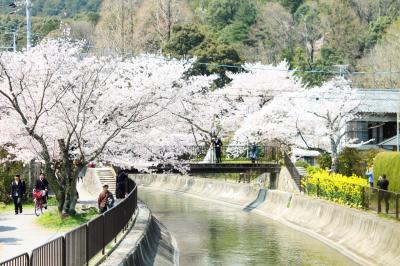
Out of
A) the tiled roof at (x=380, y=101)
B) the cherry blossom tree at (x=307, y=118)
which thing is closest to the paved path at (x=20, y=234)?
the cherry blossom tree at (x=307, y=118)

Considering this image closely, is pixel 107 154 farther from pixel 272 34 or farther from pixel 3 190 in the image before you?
pixel 272 34

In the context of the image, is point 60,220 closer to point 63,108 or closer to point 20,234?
point 20,234

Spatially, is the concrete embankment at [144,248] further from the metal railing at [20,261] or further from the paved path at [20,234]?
the metal railing at [20,261]

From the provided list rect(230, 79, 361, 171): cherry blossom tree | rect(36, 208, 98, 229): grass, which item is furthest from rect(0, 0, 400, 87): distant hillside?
rect(36, 208, 98, 229): grass

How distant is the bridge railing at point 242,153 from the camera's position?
197ft

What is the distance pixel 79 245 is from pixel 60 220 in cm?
1423

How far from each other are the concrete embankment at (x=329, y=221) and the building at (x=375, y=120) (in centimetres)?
1298

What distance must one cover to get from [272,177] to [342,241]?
26.5 m

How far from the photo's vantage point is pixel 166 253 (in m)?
29.6

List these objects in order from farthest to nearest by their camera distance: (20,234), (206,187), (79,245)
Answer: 1. (206,187)
2. (20,234)
3. (79,245)

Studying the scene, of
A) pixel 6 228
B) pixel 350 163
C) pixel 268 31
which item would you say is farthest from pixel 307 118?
pixel 268 31

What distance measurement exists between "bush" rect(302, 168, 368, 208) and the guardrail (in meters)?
12.2

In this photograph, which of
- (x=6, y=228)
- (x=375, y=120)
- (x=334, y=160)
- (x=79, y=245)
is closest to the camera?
(x=79, y=245)

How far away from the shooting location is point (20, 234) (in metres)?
27.2
